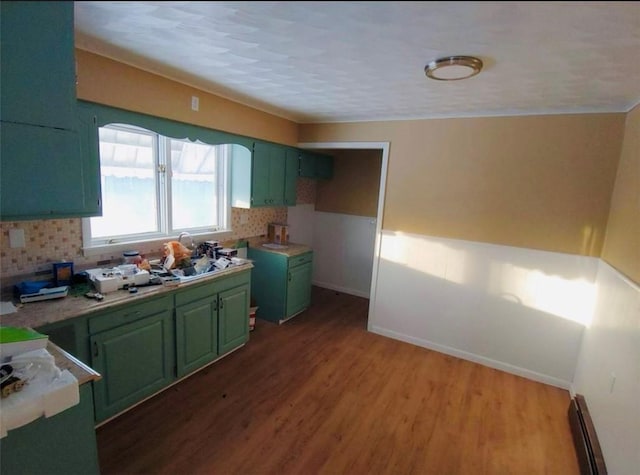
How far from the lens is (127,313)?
6.84 ft

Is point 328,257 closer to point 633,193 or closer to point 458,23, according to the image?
point 633,193

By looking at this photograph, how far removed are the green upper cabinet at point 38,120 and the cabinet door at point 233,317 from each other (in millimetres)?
1467

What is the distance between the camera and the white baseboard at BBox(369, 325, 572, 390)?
2.88 m

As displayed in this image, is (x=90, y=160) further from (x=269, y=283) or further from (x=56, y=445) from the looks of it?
(x=269, y=283)

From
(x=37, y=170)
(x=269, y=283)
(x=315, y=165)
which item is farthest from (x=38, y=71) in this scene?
(x=315, y=165)

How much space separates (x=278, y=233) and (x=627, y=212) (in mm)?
3162

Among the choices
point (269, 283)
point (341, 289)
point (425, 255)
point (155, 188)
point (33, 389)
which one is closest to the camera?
point (33, 389)

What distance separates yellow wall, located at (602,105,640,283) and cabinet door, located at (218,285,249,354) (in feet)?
9.15

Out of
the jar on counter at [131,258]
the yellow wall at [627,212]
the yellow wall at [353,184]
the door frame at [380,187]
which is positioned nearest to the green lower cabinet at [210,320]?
the jar on counter at [131,258]

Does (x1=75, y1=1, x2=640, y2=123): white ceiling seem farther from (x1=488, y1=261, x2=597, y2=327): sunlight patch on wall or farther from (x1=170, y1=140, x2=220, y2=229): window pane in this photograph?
A: (x1=488, y1=261, x2=597, y2=327): sunlight patch on wall

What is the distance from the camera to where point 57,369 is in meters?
1.30

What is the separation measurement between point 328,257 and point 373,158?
1629mm

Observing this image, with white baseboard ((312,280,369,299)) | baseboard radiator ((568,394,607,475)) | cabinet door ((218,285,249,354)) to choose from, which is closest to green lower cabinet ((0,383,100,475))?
cabinet door ((218,285,249,354))

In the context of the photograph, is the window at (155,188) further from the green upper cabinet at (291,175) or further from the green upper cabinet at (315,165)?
the green upper cabinet at (315,165)
